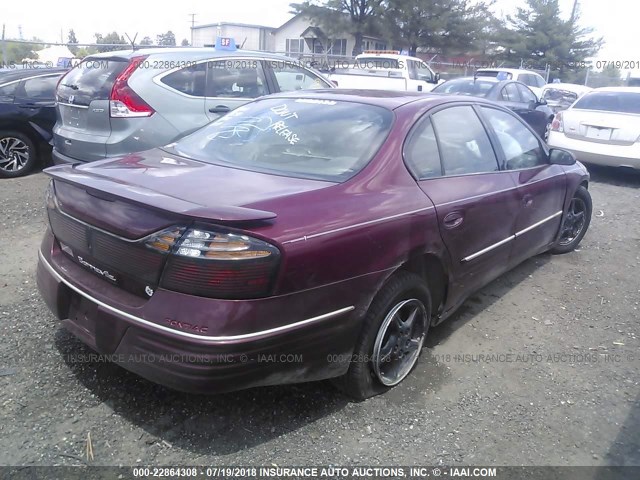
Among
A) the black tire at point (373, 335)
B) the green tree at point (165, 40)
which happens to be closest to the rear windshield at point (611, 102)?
the black tire at point (373, 335)

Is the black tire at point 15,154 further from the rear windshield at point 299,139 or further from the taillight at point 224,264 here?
the taillight at point 224,264

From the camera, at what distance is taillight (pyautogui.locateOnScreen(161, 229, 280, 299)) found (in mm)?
2066

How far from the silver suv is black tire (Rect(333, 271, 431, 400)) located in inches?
120

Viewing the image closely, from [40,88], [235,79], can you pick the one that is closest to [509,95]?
[235,79]

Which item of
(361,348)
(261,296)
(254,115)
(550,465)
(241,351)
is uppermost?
(254,115)

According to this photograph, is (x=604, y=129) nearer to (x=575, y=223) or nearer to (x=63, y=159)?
(x=575, y=223)

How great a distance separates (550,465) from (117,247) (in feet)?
7.21

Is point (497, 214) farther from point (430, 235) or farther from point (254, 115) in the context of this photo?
point (254, 115)

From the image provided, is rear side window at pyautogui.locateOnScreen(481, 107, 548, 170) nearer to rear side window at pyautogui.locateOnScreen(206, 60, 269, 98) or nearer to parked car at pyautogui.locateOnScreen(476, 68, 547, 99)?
rear side window at pyautogui.locateOnScreen(206, 60, 269, 98)

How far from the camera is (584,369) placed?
129 inches

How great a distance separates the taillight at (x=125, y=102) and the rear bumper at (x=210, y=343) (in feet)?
10.2

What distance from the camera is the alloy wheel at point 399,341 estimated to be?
273cm

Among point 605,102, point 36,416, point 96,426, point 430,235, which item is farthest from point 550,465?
point 605,102

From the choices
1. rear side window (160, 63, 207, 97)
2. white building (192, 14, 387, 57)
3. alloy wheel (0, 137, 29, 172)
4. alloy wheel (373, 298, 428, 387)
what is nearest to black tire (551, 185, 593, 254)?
alloy wheel (373, 298, 428, 387)
